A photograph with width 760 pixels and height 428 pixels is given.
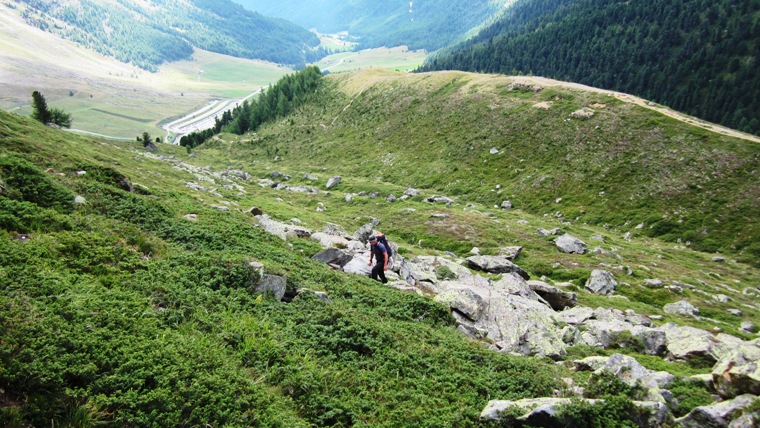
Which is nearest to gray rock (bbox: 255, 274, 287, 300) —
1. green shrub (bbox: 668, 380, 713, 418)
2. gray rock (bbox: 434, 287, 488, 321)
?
gray rock (bbox: 434, 287, 488, 321)

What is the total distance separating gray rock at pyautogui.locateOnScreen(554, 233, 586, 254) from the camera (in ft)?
113

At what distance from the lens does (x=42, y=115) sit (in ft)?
186

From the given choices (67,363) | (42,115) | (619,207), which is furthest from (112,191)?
(42,115)

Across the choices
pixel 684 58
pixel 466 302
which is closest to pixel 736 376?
pixel 466 302

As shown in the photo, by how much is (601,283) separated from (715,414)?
19354 mm

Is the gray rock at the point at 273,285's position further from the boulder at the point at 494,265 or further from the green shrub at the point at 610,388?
the boulder at the point at 494,265

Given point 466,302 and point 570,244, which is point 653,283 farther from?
point 466,302

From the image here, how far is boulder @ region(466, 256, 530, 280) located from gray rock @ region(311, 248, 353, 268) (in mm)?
11263

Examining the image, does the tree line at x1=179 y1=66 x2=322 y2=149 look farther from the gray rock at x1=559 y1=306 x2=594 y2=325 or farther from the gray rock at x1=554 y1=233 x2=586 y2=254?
the gray rock at x1=559 y1=306 x2=594 y2=325

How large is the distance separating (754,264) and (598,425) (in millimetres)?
36649

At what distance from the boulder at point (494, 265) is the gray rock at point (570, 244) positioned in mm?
8894

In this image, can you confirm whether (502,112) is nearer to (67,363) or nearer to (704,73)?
(67,363)

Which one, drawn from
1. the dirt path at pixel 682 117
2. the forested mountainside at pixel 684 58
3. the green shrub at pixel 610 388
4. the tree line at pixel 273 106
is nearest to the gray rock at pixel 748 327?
the green shrub at pixel 610 388

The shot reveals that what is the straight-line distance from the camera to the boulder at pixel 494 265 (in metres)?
27.9
